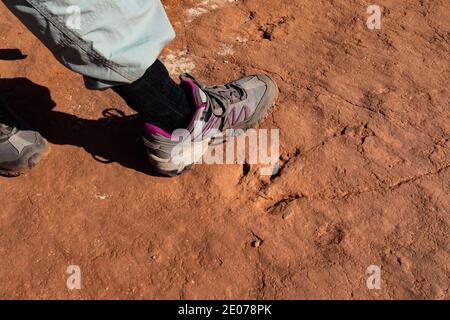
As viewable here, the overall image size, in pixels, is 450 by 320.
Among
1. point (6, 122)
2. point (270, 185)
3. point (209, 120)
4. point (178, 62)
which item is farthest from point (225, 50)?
point (6, 122)

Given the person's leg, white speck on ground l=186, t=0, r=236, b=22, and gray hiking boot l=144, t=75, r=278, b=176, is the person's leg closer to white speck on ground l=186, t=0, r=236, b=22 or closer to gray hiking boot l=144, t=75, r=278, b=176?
gray hiking boot l=144, t=75, r=278, b=176

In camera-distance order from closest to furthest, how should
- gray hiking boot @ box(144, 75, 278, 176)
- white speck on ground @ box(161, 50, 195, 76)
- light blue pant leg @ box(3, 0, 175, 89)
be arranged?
1. light blue pant leg @ box(3, 0, 175, 89)
2. gray hiking boot @ box(144, 75, 278, 176)
3. white speck on ground @ box(161, 50, 195, 76)

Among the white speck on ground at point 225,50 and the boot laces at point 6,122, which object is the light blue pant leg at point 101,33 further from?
the white speck on ground at point 225,50

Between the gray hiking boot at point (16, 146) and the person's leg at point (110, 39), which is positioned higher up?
the person's leg at point (110, 39)

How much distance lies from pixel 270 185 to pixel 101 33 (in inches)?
37.4

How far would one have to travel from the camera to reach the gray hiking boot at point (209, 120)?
6.76 ft

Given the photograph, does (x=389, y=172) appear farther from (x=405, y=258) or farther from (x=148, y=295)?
(x=148, y=295)

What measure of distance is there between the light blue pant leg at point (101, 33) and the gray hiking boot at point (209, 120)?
0.38 meters

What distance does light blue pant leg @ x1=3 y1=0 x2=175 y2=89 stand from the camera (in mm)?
1510

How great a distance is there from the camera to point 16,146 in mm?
2162

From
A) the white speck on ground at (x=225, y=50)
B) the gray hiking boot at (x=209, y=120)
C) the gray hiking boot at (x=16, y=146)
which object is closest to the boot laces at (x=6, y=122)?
the gray hiking boot at (x=16, y=146)

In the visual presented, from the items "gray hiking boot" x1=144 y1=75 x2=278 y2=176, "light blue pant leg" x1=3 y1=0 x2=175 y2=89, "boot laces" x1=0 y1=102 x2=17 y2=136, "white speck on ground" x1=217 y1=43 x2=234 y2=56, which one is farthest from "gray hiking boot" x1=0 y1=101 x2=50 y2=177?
"white speck on ground" x1=217 y1=43 x2=234 y2=56

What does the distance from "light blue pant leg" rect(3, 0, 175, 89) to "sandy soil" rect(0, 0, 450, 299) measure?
2.08 feet
